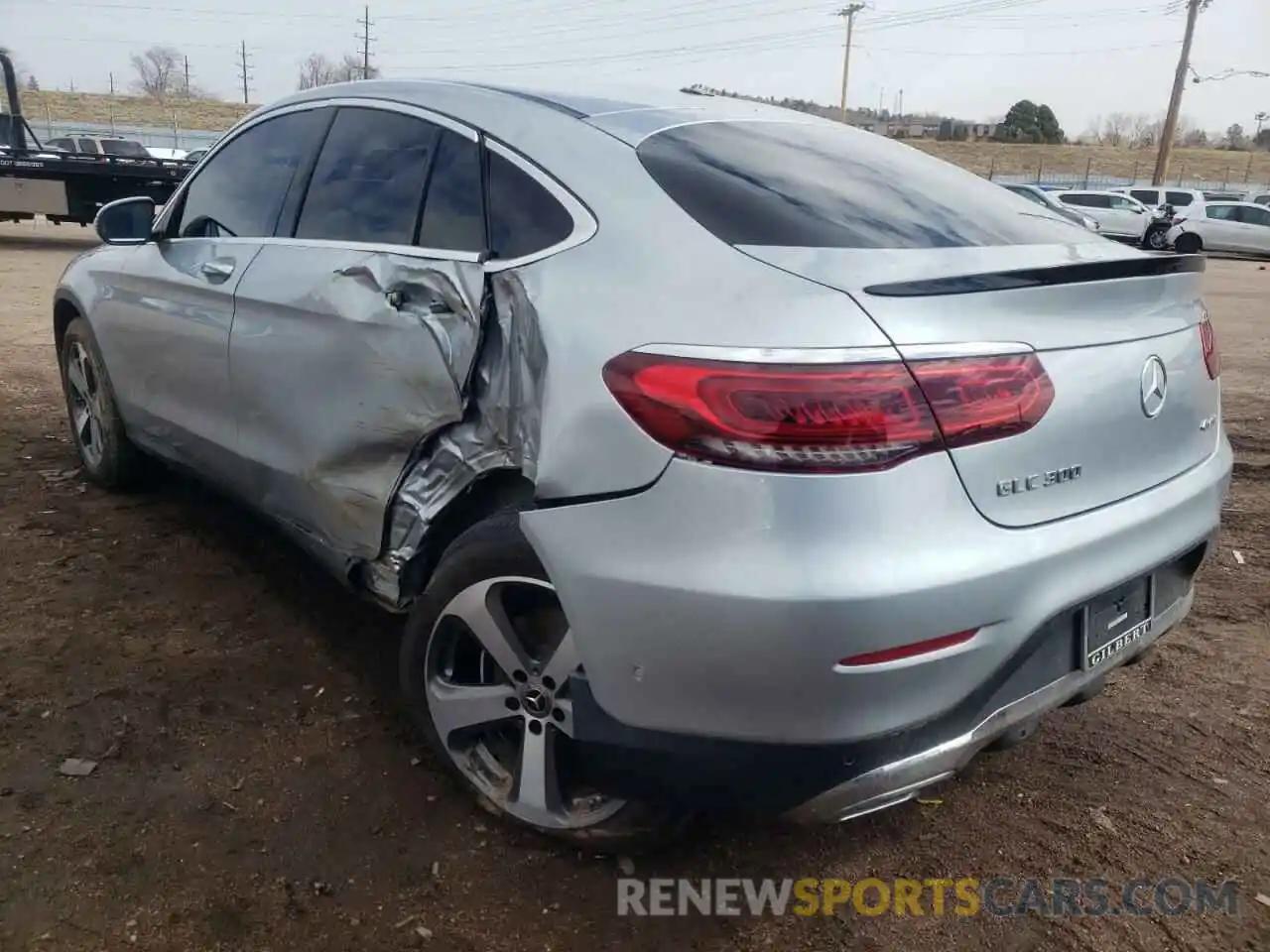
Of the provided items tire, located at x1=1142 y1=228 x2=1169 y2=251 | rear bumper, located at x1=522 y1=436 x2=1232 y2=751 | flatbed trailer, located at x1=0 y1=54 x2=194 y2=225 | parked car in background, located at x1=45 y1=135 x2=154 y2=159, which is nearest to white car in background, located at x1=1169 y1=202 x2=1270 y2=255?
tire, located at x1=1142 y1=228 x2=1169 y2=251

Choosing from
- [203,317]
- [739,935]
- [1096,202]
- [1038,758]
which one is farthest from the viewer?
[1096,202]

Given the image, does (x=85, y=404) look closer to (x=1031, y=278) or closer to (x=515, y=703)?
(x=515, y=703)

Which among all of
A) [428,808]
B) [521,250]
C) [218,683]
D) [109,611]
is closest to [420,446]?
[521,250]

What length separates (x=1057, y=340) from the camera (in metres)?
1.98

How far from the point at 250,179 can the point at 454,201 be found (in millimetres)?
1256

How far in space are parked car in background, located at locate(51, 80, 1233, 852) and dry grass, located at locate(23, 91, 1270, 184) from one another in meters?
62.7

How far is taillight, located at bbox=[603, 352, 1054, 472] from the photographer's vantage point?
1785 mm

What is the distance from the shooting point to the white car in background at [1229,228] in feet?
82.6

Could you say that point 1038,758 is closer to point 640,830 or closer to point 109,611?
point 640,830

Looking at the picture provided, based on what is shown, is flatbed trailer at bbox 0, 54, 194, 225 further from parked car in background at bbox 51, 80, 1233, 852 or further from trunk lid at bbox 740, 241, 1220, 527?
trunk lid at bbox 740, 241, 1220, 527

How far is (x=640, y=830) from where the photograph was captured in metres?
2.26

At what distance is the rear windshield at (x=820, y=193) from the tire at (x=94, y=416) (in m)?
2.95

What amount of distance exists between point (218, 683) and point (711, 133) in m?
2.08

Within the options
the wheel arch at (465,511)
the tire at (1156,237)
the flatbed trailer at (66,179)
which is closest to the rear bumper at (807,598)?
the wheel arch at (465,511)
